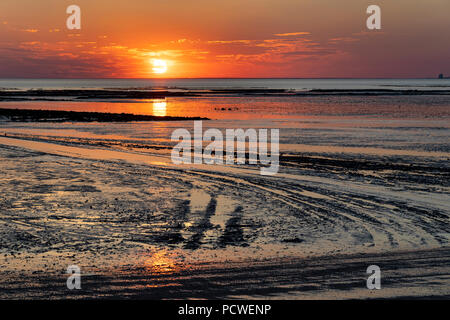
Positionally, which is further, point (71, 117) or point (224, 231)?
point (71, 117)

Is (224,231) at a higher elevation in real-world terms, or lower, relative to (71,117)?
lower

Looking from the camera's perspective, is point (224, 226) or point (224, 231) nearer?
point (224, 231)

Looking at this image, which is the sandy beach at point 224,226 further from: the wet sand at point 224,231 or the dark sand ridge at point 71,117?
the dark sand ridge at point 71,117

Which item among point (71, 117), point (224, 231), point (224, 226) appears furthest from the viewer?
point (71, 117)

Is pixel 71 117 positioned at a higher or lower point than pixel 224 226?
higher

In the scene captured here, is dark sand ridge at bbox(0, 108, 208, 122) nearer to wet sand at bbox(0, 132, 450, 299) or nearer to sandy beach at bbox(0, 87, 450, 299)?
sandy beach at bbox(0, 87, 450, 299)

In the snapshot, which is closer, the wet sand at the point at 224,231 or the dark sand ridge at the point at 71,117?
the wet sand at the point at 224,231

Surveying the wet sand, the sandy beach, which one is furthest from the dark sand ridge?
the wet sand

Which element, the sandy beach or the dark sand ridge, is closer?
the sandy beach

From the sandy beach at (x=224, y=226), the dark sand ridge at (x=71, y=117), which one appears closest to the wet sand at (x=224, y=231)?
the sandy beach at (x=224, y=226)

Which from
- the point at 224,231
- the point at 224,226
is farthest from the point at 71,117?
the point at 224,231

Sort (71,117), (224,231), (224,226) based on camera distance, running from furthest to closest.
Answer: (71,117)
(224,226)
(224,231)

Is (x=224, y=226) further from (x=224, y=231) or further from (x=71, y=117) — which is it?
(x=71, y=117)
